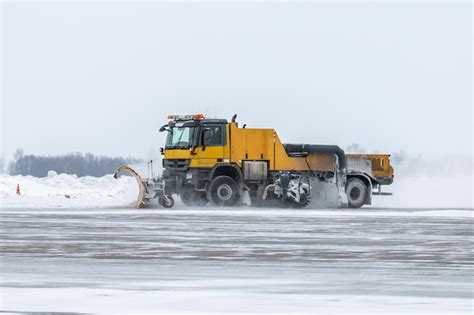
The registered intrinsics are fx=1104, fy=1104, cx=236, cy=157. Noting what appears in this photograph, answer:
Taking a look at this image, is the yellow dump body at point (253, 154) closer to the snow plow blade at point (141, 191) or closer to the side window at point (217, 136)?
the side window at point (217, 136)

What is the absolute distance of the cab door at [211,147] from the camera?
1382 inches

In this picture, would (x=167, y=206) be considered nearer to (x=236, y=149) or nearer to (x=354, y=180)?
(x=236, y=149)

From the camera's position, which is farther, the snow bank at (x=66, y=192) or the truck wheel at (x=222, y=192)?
the snow bank at (x=66, y=192)

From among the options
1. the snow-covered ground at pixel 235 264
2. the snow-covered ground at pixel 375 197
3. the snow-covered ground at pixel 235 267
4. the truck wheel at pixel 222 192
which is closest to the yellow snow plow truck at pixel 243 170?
the truck wheel at pixel 222 192

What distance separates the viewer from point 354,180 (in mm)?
36156

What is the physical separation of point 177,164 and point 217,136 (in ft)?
5.15

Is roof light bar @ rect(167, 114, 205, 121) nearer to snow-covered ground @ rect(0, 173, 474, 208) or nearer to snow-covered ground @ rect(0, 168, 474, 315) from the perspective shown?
snow-covered ground @ rect(0, 173, 474, 208)

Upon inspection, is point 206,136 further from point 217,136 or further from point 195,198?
point 195,198

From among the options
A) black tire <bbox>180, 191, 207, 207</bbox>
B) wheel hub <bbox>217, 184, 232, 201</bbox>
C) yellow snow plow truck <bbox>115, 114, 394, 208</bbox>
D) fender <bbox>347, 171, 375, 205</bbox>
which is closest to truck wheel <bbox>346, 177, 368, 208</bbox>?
yellow snow plow truck <bbox>115, 114, 394, 208</bbox>

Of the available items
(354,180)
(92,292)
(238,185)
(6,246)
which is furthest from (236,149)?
(92,292)

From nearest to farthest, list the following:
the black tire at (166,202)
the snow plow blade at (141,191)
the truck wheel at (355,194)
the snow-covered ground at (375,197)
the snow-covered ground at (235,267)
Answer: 1. the snow-covered ground at (235,267)
2. the snow plow blade at (141,191)
3. the black tire at (166,202)
4. the truck wheel at (355,194)
5. the snow-covered ground at (375,197)

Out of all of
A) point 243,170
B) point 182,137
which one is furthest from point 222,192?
point 182,137

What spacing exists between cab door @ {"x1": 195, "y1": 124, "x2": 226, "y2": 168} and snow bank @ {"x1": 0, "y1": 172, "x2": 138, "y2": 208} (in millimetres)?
3649

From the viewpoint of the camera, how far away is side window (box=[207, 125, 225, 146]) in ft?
115
